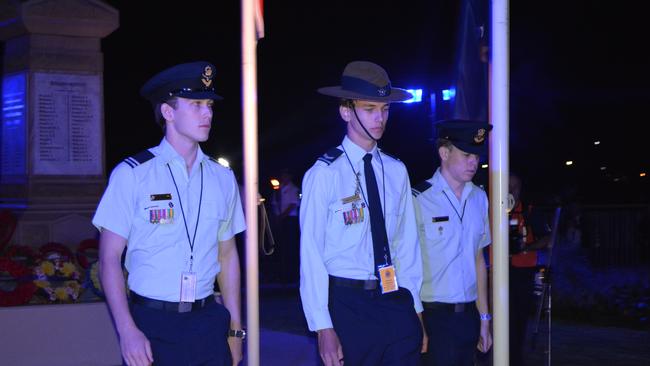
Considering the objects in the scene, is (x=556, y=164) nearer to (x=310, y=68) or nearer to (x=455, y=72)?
(x=310, y=68)

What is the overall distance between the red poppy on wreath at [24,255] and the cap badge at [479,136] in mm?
4088

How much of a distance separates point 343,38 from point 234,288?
22.3m

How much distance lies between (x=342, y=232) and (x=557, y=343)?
657 cm

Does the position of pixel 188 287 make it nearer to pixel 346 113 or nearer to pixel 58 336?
pixel 346 113

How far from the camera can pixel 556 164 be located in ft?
92.4

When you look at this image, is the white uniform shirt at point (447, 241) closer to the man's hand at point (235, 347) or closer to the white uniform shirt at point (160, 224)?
the man's hand at point (235, 347)

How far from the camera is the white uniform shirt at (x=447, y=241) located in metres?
4.83

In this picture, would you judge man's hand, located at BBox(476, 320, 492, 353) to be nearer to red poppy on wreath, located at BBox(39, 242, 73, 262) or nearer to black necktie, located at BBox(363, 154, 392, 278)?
black necktie, located at BBox(363, 154, 392, 278)

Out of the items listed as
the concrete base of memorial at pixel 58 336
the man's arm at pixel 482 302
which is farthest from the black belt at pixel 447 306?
the concrete base of memorial at pixel 58 336

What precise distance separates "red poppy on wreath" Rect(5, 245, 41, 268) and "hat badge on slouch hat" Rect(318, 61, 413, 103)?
4.00 m

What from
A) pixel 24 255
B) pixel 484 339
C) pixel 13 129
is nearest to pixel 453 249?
pixel 484 339

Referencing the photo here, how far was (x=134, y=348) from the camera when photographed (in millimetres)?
3262

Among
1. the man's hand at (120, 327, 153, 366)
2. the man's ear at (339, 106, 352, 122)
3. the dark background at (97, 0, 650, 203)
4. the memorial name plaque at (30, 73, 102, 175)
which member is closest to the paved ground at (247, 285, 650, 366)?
the memorial name plaque at (30, 73, 102, 175)

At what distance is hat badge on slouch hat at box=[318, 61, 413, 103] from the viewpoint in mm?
4102
